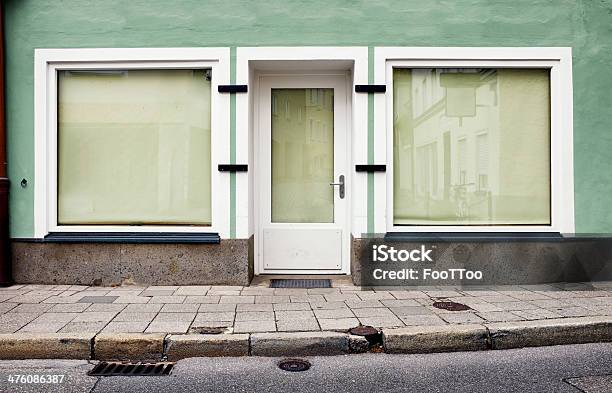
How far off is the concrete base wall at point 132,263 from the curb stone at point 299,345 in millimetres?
2124

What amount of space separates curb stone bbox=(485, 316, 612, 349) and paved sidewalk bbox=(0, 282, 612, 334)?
21cm

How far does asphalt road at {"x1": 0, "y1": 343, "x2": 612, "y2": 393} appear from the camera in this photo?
13.0ft

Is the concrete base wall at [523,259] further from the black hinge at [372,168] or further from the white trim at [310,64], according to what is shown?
the black hinge at [372,168]

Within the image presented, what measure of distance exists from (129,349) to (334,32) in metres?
4.59

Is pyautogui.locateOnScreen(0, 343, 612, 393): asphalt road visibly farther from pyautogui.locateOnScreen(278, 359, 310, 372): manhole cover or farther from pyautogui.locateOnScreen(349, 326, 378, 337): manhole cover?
pyautogui.locateOnScreen(349, 326, 378, 337): manhole cover

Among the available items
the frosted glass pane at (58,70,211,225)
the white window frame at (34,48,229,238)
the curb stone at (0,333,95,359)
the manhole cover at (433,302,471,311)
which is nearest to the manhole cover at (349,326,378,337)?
the manhole cover at (433,302,471,311)

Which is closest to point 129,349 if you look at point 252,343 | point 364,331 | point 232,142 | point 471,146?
point 252,343

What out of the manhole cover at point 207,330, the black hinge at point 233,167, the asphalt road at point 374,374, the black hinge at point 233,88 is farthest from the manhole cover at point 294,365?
the black hinge at point 233,88

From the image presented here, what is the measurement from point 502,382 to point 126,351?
10.6ft

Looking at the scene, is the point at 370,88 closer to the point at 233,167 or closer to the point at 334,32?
the point at 334,32

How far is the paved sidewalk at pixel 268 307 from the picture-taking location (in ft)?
16.8

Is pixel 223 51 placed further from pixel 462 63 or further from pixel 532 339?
pixel 532 339

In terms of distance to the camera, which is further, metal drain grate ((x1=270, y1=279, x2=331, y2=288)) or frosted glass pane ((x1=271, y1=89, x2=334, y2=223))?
frosted glass pane ((x1=271, y1=89, x2=334, y2=223))

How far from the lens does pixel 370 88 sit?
22.4ft
